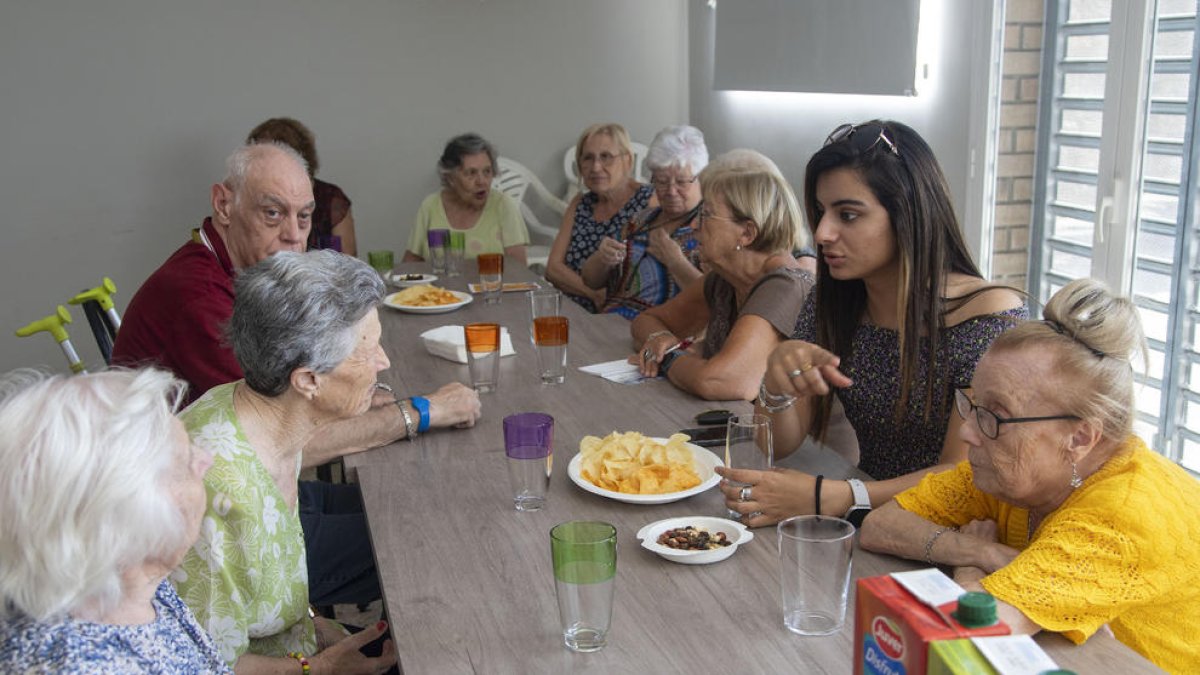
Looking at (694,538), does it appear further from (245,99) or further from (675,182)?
(245,99)

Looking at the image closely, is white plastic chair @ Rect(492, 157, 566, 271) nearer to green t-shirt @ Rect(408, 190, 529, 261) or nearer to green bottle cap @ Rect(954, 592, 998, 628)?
green t-shirt @ Rect(408, 190, 529, 261)

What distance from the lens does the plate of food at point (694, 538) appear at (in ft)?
5.29

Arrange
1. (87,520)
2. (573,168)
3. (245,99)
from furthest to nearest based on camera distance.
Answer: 1. (573,168)
2. (245,99)
3. (87,520)

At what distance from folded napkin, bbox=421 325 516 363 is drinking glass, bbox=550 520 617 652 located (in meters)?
1.47

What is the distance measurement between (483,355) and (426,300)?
1.10 metres

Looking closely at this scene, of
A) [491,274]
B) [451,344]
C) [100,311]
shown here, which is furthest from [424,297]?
[100,311]

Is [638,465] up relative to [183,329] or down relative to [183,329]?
down

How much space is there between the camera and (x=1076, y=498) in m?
1.43

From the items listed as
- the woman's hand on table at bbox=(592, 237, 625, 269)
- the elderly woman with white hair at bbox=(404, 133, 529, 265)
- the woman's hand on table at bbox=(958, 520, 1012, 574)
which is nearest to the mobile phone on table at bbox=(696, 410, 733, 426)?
the woman's hand on table at bbox=(958, 520, 1012, 574)

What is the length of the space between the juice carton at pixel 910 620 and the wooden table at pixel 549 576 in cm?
34

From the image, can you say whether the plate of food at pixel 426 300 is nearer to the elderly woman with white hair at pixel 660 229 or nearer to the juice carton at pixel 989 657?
the elderly woman with white hair at pixel 660 229

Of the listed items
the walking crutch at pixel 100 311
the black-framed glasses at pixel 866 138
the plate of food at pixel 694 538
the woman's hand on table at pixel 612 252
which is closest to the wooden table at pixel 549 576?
the plate of food at pixel 694 538

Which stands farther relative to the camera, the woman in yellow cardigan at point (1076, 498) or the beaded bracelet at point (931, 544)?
the beaded bracelet at point (931, 544)

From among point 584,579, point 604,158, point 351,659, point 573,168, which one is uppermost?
point 604,158
